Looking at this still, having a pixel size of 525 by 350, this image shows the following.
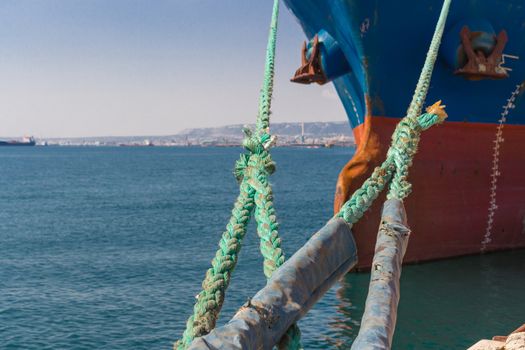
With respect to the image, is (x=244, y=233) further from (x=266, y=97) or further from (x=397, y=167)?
(x=397, y=167)

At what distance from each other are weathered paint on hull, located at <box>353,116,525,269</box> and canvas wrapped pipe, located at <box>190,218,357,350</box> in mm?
8519

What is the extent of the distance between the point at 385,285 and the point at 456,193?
10298 millimetres

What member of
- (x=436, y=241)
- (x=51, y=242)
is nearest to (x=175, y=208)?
(x=51, y=242)

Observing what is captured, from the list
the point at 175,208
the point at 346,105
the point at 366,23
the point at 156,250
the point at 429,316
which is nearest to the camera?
the point at 429,316

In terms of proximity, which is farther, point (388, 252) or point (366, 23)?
point (366, 23)

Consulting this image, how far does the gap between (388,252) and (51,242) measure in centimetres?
2258

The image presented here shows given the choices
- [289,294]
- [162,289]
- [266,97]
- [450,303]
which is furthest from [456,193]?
[289,294]

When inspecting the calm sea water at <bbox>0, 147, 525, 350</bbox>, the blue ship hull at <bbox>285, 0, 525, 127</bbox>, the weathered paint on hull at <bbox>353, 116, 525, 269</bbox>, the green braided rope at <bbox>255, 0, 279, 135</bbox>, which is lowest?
the calm sea water at <bbox>0, 147, 525, 350</bbox>

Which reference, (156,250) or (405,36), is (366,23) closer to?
(405,36)

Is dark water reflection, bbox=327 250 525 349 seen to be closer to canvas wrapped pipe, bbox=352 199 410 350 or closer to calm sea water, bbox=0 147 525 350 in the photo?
calm sea water, bbox=0 147 525 350

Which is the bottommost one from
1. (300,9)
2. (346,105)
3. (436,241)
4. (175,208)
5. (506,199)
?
(175,208)

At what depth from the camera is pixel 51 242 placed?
23969 mm

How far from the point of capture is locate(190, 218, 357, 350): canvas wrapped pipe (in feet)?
8.20

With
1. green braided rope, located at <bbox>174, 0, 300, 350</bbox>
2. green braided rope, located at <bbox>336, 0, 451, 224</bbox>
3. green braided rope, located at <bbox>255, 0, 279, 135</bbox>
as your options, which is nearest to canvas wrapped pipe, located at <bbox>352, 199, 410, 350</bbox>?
green braided rope, located at <bbox>336, 0, 451, 224</bbox>
